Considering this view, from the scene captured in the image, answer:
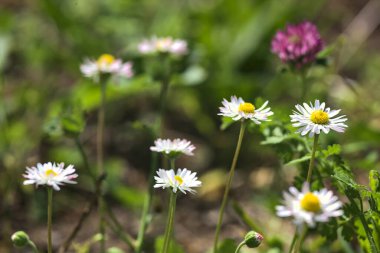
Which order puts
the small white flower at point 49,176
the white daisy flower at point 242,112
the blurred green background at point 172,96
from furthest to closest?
the blurred green background at point 172,96 < the white daisy flower at point 242,112 < the small white flower at point 49,176

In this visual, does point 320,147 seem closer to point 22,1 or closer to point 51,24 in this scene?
point 51,24

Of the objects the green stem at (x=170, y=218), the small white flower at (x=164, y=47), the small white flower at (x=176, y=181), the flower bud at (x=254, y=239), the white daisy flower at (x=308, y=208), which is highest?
the small white flower at (x=164, y=47)

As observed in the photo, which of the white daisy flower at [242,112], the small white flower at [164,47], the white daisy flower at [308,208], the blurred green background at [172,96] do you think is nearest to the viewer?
the white daisy flower at [308,208]

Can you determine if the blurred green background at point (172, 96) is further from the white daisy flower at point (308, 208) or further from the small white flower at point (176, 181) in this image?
the white daisy flower at point (308, 208)

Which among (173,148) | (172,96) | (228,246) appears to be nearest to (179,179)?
(173,148)

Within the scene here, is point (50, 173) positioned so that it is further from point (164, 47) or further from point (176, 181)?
point (164, 47)

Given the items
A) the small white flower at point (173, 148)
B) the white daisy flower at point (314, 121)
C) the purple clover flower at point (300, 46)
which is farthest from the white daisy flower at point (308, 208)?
the purple clover flower at point (300, 46)

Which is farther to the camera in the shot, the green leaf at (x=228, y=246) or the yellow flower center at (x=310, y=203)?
the green leaf at (x=228, y=246)

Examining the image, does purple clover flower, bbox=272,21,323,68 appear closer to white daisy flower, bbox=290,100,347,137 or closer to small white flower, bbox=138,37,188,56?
small white flower, bbox=138,37,188,56
